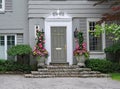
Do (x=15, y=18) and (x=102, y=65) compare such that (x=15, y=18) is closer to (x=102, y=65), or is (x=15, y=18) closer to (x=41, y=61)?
(x=41, y=61)

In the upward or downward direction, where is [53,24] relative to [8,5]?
downward

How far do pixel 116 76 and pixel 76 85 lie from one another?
4629 millimetres

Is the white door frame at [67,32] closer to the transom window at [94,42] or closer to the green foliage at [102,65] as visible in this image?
the transom window at [94,42]

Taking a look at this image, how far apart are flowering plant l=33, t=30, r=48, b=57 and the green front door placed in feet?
3.27

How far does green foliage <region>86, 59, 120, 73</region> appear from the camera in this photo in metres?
23.5

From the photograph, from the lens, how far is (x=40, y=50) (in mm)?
24156

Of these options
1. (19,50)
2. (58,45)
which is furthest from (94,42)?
(19,50)

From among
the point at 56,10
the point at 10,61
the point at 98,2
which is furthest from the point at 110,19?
the point at 10,61

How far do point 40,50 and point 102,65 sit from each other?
13.0 ft

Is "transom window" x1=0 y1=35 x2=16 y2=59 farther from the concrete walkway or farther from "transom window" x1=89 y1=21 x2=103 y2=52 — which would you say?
the concrete walkway

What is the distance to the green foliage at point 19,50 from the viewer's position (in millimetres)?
24094

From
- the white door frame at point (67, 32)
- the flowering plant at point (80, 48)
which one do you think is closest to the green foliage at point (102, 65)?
the flowering plant at point (80, 48)

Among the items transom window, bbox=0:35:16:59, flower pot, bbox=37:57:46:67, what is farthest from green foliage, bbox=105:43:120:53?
transom window, bbox=0:35:16:59

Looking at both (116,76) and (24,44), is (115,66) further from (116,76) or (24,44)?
(24,44)
